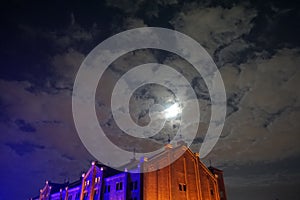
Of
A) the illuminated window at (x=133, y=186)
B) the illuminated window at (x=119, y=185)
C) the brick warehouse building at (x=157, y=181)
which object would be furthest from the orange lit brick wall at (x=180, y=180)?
the illuminated window at (x=119, y=185)

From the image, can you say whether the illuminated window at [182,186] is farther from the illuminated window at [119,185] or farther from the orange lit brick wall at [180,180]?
the illuminated window at [119,185]

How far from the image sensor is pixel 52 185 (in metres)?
54.2

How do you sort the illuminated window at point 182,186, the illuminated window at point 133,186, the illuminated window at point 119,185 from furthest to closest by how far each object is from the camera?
the illuminated window at point 182,186 < the illuminated window at point 119,185 < the illuminated window at point 133,186

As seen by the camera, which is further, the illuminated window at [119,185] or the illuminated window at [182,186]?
the illuminated window at [182,186]

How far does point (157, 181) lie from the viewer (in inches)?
1352

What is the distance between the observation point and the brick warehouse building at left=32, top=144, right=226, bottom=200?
111 ft

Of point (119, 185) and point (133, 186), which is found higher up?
point (119, 185)

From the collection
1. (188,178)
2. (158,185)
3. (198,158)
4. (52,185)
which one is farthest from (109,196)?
(52,185)

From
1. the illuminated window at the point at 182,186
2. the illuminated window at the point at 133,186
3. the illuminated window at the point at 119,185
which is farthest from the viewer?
the illuminated window at the point at 182,186

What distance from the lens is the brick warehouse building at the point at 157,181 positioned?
1326 inches

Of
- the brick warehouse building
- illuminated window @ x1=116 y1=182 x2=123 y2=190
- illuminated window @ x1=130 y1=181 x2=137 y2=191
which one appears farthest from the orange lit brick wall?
illuminated window @ x1=116 y1=182 x2=123 y2=190

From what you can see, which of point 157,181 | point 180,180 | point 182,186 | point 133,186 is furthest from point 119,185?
point 182,186

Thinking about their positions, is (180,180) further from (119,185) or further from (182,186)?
(119,185)

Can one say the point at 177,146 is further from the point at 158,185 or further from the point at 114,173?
the point at 114,173
